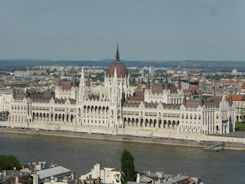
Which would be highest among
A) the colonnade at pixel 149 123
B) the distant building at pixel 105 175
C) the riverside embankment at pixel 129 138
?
the distant building at pixel 105 175

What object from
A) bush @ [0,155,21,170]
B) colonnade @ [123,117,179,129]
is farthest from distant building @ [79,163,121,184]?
colonnade @ [123,117,179,129]

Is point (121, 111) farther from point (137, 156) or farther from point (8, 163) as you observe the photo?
Result: point (8, 163)

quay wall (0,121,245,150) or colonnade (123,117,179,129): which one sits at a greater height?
colonnade (123,117,179,129)

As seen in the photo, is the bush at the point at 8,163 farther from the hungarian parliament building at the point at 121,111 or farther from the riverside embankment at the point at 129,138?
the hungarian parliament building at the point at 121,111

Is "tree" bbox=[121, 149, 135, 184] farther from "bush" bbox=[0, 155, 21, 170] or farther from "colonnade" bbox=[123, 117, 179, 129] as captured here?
"colonnade" bbox=[123, 117, 179, 129]

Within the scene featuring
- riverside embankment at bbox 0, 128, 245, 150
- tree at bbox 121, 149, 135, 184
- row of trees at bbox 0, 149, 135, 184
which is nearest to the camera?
tree at bbox 121, 149, 135, 184

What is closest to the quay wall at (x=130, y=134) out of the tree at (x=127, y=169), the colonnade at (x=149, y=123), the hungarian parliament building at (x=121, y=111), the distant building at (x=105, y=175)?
the hungarian parliament building at (x=121, y=111)

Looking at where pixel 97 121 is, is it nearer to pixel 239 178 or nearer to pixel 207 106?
pixel 207 106

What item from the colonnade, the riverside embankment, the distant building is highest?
the distant building
